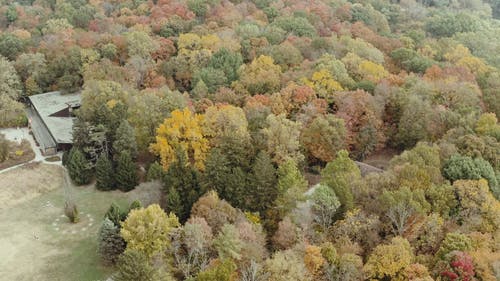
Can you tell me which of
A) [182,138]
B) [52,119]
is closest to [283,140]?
[182,138]

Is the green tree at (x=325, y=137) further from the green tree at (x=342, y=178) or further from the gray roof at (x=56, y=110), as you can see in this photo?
the gray roof at (x=56, y=110)

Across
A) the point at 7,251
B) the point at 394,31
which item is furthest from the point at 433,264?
the point at 394,31

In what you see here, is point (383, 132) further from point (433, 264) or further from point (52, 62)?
point (52, 62)

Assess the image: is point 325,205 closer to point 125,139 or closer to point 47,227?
point 125,139

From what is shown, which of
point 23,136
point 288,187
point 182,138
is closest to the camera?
point 288,187

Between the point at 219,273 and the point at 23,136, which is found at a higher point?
the point at 219,273

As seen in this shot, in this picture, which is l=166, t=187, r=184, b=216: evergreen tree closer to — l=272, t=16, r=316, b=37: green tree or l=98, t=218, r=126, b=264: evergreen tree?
l=98, t=218, r=126, b=264: evergreen tree

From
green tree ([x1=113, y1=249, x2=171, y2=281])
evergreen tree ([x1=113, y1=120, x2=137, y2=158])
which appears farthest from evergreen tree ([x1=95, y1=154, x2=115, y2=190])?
green tree ([x1=113, y1=249, x2=171, y2=281])
